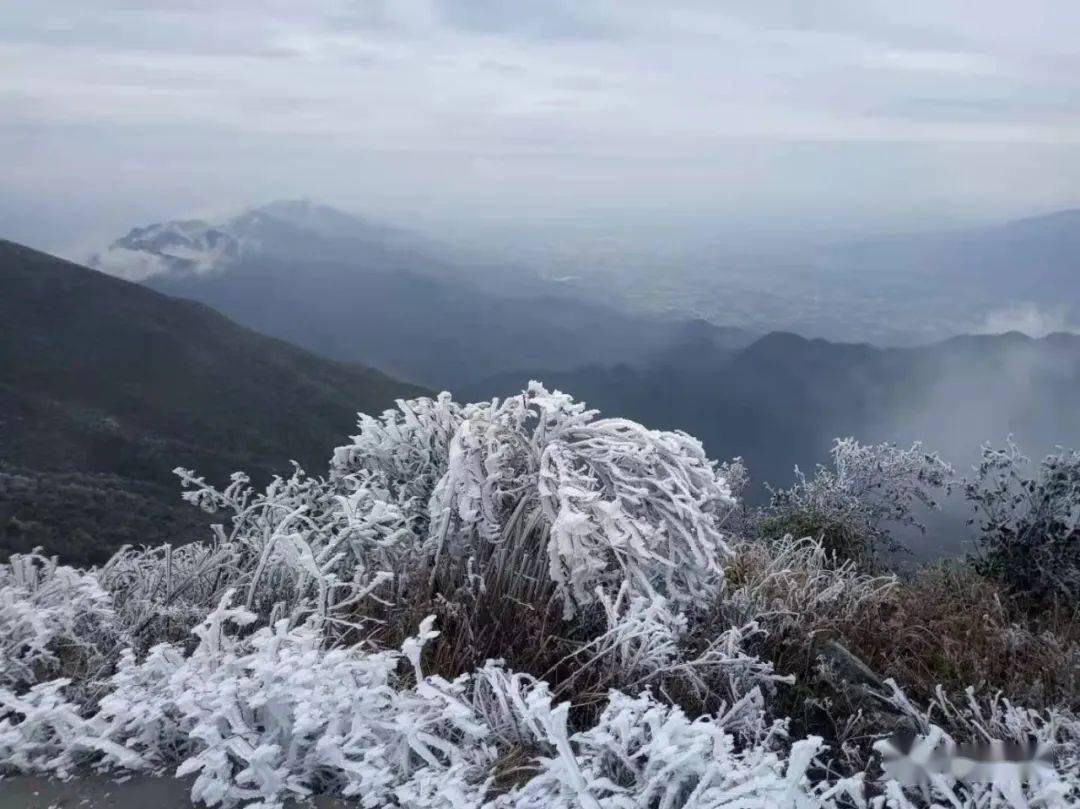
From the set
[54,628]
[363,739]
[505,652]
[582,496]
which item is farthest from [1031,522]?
[54,628]

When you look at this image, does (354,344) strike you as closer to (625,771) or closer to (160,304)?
(160,304)

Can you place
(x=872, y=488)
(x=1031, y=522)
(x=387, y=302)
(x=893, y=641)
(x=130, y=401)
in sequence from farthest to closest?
1. (x=387, y=302)
2. (x=130, y=401)
3. (x=872, y=488)
4. (x=1031, y=522)
5. (x=893, y=641)

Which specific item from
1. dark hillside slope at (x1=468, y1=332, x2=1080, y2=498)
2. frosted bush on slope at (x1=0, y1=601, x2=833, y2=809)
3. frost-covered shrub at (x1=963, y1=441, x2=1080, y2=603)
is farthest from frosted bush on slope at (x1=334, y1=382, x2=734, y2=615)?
dark hillside slope at (x1=468, y1=332, x2=1080, y2=498)

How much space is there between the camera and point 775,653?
402 cm

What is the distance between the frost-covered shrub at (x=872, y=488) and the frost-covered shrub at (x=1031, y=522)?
168 centimetres

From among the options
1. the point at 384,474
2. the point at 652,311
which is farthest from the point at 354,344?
the point at 384,474

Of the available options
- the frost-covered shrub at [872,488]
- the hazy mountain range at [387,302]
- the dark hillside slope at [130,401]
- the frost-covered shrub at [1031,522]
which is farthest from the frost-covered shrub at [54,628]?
the hazy mountain range at [387,302]

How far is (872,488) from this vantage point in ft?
29.8

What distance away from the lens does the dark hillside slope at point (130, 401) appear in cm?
1680

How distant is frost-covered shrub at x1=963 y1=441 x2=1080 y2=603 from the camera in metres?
5.69

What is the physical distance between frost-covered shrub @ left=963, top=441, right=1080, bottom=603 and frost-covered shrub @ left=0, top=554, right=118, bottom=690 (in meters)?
5.02

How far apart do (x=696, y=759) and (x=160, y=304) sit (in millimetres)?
46453

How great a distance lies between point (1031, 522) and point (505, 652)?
3983 mm

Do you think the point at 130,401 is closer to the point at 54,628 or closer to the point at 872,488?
the point at 872,488
